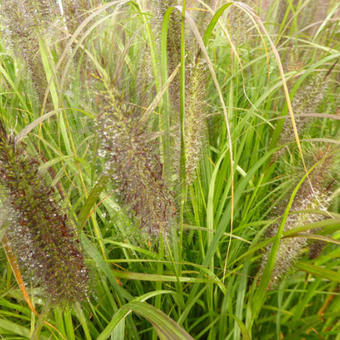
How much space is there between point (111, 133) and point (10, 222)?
324 millimetres

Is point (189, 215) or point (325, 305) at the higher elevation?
point (189, 215)

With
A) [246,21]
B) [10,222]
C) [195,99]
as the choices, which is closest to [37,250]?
[10,222]

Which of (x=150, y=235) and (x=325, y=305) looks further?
(x=325, y=305)

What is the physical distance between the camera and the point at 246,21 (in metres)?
1.57

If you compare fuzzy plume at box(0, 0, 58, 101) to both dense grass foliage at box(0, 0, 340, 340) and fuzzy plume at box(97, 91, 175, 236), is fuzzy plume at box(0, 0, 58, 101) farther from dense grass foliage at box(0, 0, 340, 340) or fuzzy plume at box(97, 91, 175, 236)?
fuzzy plume at box(97, 91, 175, 236)

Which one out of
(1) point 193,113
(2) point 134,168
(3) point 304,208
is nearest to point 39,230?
(2) point 134,168

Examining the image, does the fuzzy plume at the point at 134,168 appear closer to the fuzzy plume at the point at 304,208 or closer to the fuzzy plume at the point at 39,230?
the fuzzy plume at the point at 39,230

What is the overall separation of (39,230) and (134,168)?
0.86ft

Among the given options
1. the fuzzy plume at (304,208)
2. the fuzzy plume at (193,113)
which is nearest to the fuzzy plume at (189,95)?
the fuzzy plume at (193,113)

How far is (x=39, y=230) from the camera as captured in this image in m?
0.74

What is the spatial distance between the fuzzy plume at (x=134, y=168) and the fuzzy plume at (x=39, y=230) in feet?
0.53

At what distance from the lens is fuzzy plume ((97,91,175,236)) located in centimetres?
77

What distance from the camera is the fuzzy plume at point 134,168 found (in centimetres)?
77

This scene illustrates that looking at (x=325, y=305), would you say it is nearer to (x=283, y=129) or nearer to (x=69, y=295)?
(x=283, y=129)
